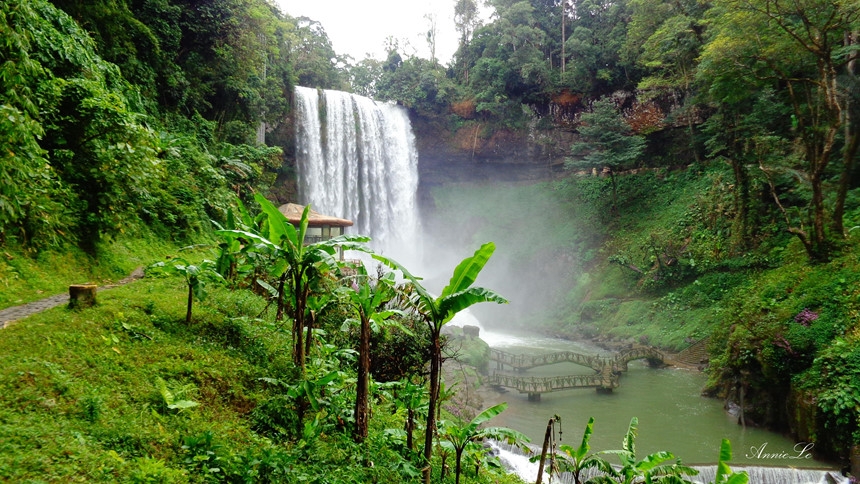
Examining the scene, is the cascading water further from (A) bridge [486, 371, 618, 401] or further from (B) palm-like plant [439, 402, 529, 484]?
(B) palm-like plant [439, 402, 529, 484]

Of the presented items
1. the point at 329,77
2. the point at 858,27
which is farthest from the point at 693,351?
the point at 329,77

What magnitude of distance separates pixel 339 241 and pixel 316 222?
1102cm

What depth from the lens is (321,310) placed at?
5129 mm

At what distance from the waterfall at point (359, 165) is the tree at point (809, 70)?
1783cm

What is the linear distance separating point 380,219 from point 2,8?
23.6 meters

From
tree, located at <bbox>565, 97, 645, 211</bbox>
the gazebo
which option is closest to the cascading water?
the gazebo

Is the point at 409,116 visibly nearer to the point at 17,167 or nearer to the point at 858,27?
the point at 858,27

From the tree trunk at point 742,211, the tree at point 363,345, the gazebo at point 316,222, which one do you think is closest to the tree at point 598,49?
the tree trunk at point 742,211

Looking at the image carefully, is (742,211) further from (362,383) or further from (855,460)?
(362,383)

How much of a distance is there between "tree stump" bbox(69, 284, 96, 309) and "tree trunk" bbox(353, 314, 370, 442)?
324 centimetres

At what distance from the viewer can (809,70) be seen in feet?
52.8

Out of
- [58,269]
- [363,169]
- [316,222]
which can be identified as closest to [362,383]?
[58,269]

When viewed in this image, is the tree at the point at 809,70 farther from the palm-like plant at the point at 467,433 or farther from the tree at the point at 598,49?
the palm-like plant at the point at 467,433

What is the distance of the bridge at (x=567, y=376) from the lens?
13.0m
